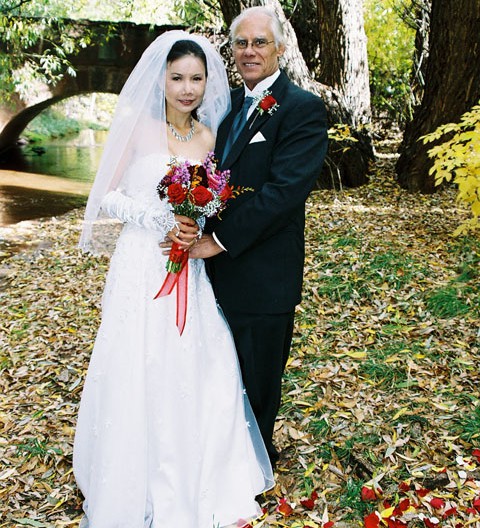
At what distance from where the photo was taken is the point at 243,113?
2.96 metres

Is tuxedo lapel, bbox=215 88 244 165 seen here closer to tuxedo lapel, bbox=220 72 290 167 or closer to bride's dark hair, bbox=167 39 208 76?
tuxedo lapel, bbox=220 72 290 167

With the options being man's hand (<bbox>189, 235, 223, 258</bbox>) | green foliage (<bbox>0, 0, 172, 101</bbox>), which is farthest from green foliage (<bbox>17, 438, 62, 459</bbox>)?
green foliage (<bbox>0, 0, 172, 101</bbox>)

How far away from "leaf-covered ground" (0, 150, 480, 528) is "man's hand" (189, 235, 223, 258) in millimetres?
1401

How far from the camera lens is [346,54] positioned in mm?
8656

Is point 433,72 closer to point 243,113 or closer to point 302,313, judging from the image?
point 302,313

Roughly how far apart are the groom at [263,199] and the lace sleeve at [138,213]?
0.66ft

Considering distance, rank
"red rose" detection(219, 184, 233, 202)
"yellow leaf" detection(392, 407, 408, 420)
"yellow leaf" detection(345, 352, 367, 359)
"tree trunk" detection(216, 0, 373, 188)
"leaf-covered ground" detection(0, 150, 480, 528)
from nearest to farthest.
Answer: "red rose" detection(219, 184, 233, 202) < "leaf-covered ground" detection(0, 150, 480, 528) < "yellow leaf" detection(392, 407, 408, 420) < "yellow leaf" detection(345, 352, 367, 359) < "tree trunk" detection(216, 0, 373, 188)

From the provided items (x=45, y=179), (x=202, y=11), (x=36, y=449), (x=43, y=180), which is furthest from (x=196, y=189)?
(x=45, y=179)

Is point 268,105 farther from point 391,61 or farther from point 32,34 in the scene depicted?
point 391,61

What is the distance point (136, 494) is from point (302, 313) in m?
2.70

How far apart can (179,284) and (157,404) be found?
620 mm

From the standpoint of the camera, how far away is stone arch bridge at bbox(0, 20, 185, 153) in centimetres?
1362

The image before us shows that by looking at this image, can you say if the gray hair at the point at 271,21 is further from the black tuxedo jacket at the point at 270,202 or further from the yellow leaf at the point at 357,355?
the yellow leaf at the point at 357,355

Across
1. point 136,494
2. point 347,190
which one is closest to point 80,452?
point 136,494
